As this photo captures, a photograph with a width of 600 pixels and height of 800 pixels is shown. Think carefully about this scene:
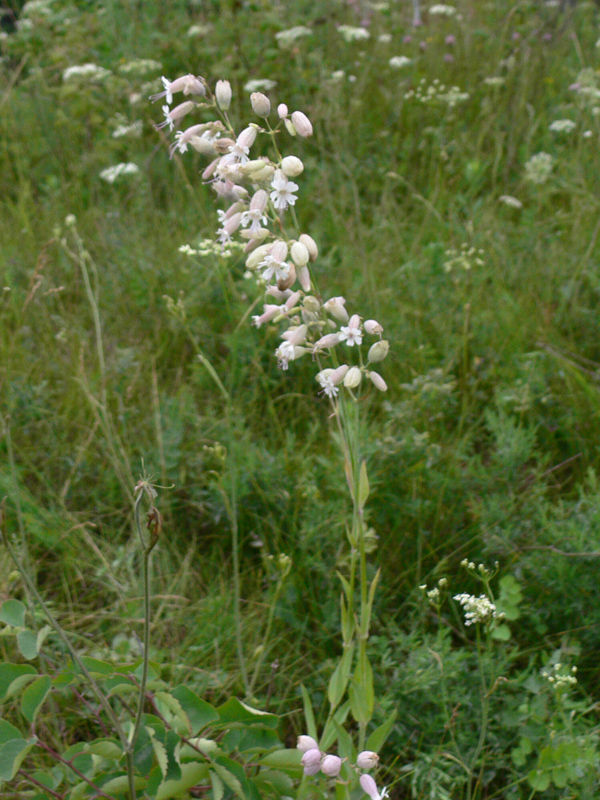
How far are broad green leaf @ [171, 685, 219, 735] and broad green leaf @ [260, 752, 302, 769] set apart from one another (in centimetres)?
11

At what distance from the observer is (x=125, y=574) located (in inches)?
75.9

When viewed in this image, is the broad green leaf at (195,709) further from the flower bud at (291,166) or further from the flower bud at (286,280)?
the flower bud at (291,166)

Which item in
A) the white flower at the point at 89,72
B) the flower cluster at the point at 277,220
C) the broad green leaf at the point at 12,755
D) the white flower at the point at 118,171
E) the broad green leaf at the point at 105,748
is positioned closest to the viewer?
the broad green leaf at the point at 12,755

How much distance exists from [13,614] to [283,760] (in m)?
0.51

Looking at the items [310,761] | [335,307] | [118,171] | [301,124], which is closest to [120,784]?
[310,761]

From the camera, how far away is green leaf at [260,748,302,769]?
3.76 feet

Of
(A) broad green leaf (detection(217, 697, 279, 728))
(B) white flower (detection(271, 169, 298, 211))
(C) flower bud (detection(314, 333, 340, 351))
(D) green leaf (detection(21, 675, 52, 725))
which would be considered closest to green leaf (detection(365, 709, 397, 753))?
(A) broad green leaf (detection(217, 697, 279, 728))

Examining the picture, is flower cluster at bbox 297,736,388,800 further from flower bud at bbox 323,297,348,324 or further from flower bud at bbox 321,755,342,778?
flower bud at bbox 323,297,348,324

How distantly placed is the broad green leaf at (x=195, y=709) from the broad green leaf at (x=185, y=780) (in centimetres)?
5

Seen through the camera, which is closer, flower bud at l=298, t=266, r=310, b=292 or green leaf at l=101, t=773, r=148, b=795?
green leaf at l=101, t=773, r=148, b=795

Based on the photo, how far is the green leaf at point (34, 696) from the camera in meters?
1.03

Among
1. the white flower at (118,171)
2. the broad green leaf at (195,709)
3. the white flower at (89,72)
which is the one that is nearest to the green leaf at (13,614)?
the broad green leaf at (195,709)

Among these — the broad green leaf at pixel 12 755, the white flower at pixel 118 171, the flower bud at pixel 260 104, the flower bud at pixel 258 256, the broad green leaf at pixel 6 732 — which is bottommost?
the broad green leaf at pixel 6 732

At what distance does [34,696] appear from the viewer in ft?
3.41
